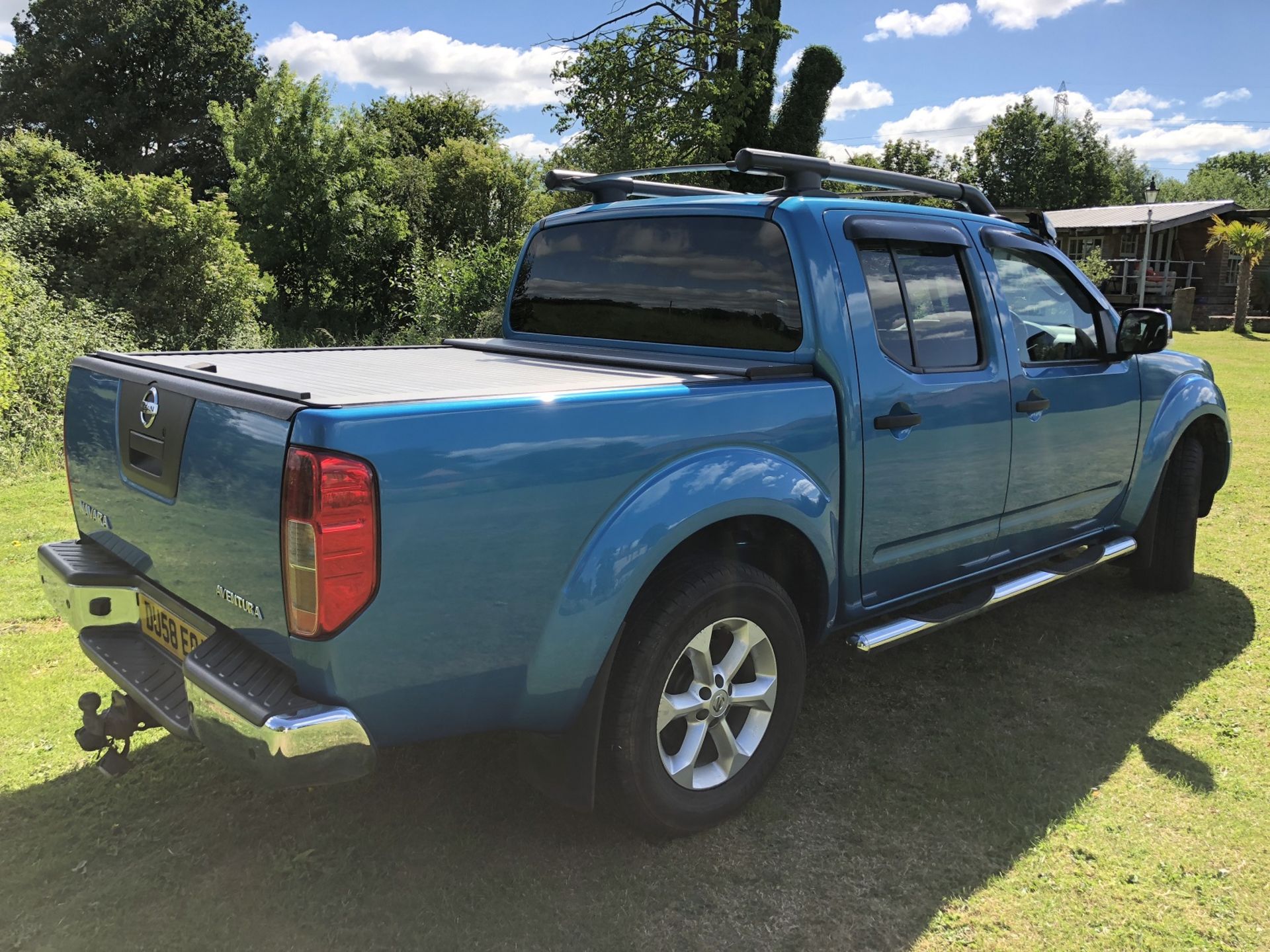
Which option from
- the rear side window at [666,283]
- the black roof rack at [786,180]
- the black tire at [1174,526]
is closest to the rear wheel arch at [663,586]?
the rear side window at [666,283]

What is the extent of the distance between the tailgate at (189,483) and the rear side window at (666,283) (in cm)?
173

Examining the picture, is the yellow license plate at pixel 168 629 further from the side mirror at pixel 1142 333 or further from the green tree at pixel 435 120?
the green tree at pixel 435 120

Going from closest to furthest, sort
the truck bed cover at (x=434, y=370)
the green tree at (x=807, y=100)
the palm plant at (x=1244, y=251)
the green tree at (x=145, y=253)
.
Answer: the truck bed cover at (x=434, y=370), the green tree at (x=145, y=253), the green tree at (x=807, y=100), the palm plant at (x=1244, y=251)

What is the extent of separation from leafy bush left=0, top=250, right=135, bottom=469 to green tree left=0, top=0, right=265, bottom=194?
93.7 feet

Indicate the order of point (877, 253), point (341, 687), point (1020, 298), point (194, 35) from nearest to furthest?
point (341, 687) < point (877, 253) < point (1020, 298) < point (194, 35)

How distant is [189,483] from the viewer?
7.79 ft

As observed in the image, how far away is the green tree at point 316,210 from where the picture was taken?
1956 cm

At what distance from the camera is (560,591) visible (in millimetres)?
2342

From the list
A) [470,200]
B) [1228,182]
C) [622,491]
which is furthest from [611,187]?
[1228,182]

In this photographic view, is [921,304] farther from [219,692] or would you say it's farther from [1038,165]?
[1038,165]

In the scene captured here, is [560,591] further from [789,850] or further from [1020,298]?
[1020,298]

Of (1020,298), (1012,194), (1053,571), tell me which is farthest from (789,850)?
(1012,194)

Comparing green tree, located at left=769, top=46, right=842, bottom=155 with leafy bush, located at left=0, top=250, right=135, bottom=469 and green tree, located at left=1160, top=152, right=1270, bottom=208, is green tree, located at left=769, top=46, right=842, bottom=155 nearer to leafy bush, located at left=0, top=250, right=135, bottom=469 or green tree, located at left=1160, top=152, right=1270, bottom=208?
leafy bush, located at left=0, top=250, right=135, bottom=469

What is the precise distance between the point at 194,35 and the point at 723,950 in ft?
142
